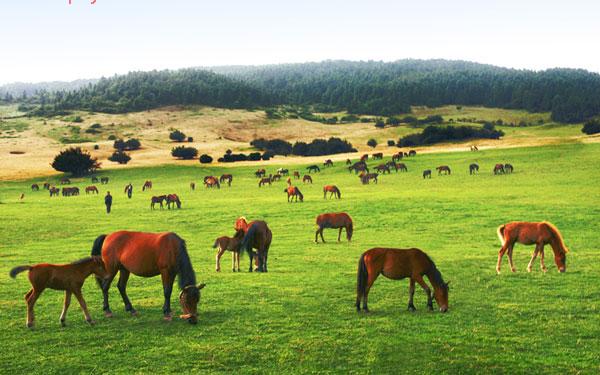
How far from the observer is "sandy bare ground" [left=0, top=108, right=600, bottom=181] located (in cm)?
9394

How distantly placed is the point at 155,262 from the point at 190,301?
151 cm

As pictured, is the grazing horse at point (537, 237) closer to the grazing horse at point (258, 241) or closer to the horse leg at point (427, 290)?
the horse leg at point (427, 290)

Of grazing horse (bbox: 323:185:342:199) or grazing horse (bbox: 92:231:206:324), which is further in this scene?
grazing horse (bbox: 323:185:342:199)

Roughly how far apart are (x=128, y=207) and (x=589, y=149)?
55.0 metres

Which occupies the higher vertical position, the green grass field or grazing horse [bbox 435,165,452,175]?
the green grass field

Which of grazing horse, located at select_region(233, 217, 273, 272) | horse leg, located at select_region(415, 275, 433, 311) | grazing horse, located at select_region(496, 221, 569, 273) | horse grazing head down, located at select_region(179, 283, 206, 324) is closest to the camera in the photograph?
horse grazing head down, located at select_region(179, 283, 206, 324)

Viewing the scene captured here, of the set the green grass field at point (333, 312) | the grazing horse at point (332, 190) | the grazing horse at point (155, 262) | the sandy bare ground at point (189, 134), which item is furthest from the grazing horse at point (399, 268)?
the sandy bare ground at point (189, 134)

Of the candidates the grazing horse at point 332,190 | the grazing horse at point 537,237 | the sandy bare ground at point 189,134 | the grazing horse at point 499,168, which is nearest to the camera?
the grazing horse at point 537,237

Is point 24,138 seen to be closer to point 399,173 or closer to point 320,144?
point 320,144

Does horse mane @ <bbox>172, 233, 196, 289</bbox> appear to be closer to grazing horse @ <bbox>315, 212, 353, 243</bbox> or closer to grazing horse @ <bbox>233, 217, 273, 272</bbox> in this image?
grazing horse @ <bbox>233, 217, 273, 272</bbox>

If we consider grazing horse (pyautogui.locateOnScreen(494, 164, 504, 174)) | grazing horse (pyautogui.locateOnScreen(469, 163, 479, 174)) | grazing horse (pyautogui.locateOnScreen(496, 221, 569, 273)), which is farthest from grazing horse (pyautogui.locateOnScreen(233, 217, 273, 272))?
grazing horse (pyautogui.locateOnScreen(469, 163, 479, 174))

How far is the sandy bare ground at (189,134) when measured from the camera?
9394cm

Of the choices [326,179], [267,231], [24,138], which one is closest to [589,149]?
[326,179]

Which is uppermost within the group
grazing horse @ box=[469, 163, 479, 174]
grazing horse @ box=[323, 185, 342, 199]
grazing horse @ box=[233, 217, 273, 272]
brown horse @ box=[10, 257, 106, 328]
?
brown horse @ box=[10, 257, 106, 328]
